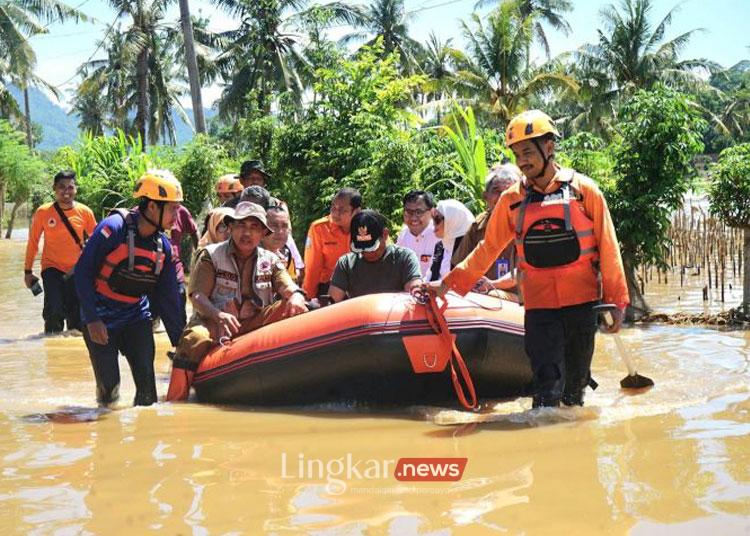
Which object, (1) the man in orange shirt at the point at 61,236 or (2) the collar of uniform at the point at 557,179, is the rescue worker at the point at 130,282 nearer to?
(2) the collar of uniform at the point at 557,179

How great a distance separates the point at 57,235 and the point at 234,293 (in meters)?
3.99

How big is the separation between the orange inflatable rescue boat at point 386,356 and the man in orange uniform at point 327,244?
1292 millimetres

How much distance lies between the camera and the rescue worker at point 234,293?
537 centimetres

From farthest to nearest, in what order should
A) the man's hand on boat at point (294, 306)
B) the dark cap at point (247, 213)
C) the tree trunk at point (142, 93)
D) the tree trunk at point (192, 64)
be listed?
the tree trunk at point (142, 93) → the tree trunk at point (192, 64) → the man's hand on boat at point (294, 306) → the dark cap at point (247, 213)

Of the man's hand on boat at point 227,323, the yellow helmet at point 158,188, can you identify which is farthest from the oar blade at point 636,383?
the yellow helmet at point 158,188

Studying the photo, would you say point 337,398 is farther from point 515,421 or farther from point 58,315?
point 58,315

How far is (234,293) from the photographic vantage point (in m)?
5.53

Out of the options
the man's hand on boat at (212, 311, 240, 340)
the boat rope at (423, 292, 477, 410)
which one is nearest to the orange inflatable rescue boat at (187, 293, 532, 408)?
the boat rope at (423, 292, 477, 410)

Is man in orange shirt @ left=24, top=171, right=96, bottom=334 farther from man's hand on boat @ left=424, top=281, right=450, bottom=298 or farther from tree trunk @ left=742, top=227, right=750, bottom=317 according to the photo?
tree trunk @ left=742, top=227, right=750, bottom=317

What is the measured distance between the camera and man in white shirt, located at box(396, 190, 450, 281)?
6.27 meters

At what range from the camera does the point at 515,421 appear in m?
4.35

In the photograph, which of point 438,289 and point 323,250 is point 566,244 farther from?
point 323,250

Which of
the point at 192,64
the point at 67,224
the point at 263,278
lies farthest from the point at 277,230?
the point at 192,64

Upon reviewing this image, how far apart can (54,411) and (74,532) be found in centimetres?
245
